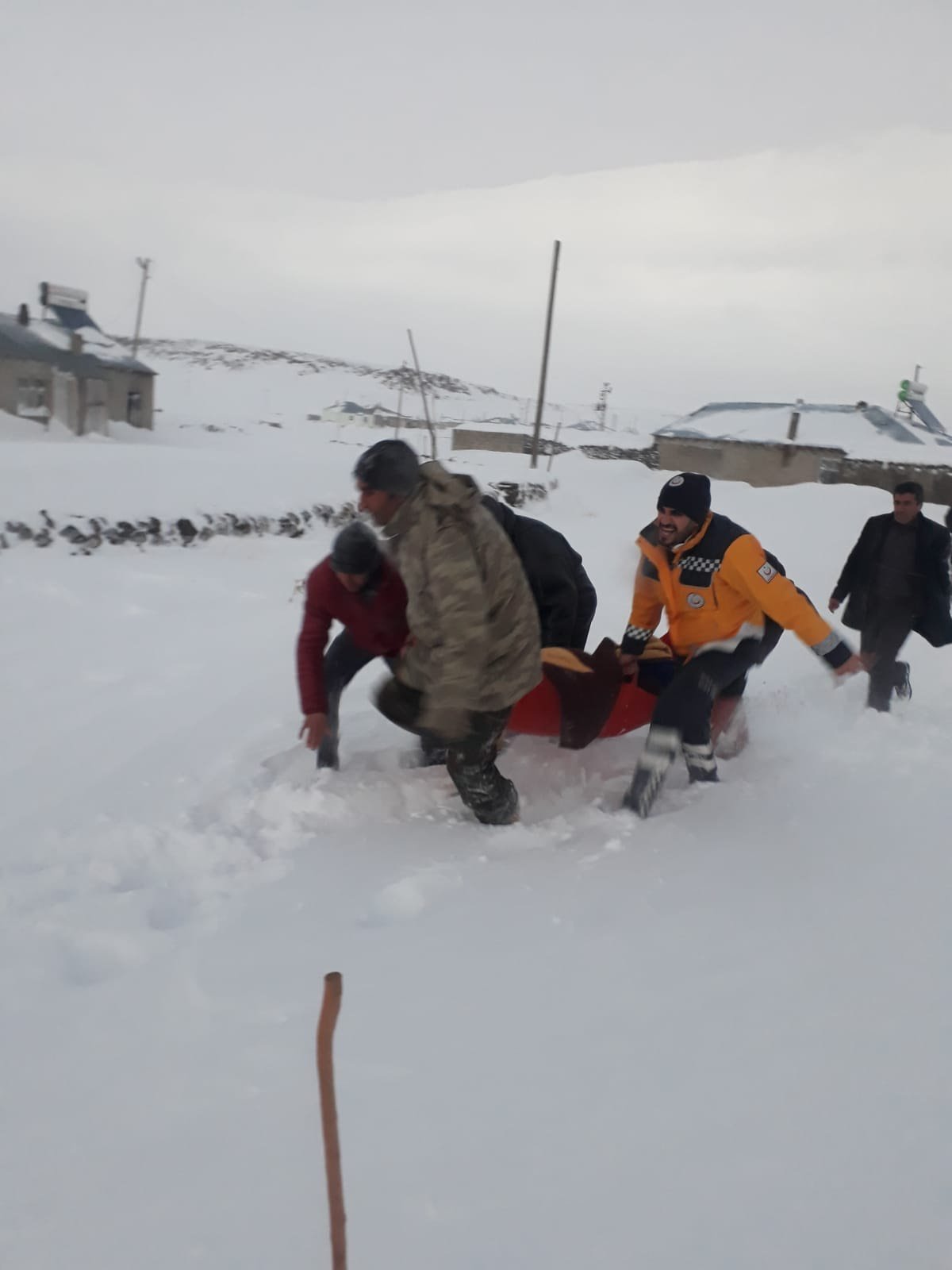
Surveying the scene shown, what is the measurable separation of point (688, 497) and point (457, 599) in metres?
1.21

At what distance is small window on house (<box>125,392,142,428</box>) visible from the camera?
26.3m

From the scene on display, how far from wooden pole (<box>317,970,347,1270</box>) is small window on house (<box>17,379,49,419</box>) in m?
25.1

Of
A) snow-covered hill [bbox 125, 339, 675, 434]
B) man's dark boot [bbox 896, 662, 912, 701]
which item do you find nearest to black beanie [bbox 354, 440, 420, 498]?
man's dark boot [bbox 896, 662, 912, 701]

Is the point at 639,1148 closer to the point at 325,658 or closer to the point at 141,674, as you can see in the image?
the point at 325,658

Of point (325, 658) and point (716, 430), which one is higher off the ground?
point (716, 430)

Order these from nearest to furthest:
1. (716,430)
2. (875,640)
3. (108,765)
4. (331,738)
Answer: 1. (331,738)
2. (108,765)
3. (875,640)
4. (716,430)

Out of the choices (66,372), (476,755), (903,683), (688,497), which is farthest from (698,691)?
(66,372)

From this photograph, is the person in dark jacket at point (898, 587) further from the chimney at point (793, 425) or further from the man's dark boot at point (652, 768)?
the chimney at point (793, 425)

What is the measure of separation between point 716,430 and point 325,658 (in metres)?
28.0

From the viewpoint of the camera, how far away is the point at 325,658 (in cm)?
399

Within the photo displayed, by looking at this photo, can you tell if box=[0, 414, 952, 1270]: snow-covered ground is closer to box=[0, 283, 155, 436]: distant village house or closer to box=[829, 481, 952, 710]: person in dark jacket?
box=[829, 481, 952, 710]: person in dark jacket

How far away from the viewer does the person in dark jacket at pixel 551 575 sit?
143 inches

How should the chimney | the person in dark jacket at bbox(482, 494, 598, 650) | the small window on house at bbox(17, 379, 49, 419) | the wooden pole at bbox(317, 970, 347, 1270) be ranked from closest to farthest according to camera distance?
1. the wooden pole at bbox(317, 970, 347, 1270)
2. the person in dark jacket at bbox(482, 494, 598, 650)
3. the small window on house at bbox(17, 379, 49, 419)
4. the chimney

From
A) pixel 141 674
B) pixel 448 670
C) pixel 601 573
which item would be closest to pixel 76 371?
pixel 601 573
